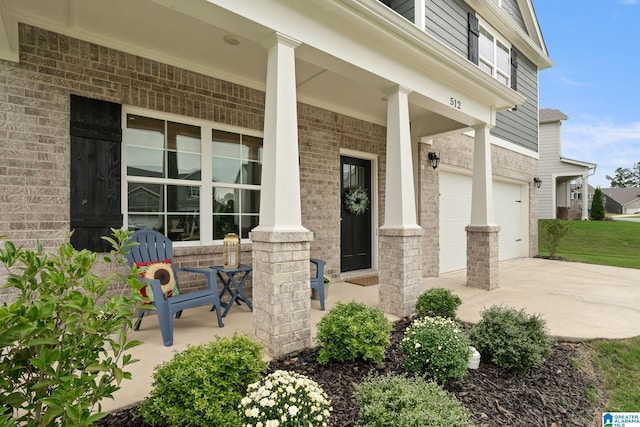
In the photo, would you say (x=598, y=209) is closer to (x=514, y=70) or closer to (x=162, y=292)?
(x=514, y=70)

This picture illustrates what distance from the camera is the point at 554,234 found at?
8781mm

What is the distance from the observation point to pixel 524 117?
8477mm

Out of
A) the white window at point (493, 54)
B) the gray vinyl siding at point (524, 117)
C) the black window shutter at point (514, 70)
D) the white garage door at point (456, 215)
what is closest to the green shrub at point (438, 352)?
the white garage door at point (456, 215)

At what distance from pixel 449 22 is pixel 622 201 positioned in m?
50.8

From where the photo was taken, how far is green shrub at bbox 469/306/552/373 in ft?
8.13

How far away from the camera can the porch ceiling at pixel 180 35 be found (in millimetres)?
2602

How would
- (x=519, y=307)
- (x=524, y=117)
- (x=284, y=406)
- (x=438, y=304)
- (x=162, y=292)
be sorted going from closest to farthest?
(x=284, y=406), (x=162, y=292), (x=438, y=304), (x=519, y=307), (x=524, y=117)

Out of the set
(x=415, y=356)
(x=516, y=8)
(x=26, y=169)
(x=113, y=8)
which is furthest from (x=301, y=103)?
(x=516, y=8)

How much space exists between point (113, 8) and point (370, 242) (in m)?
4.89

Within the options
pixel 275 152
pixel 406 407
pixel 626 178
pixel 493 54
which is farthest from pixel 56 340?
pixel 626 178

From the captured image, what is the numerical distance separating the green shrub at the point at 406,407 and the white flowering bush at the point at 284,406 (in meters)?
0.26

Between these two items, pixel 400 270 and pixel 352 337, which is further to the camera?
pixel 400 270

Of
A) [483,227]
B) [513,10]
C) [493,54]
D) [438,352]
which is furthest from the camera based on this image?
[513,10]

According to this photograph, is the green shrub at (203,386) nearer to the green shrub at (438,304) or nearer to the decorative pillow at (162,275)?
the decorative pillow at (162,275)
